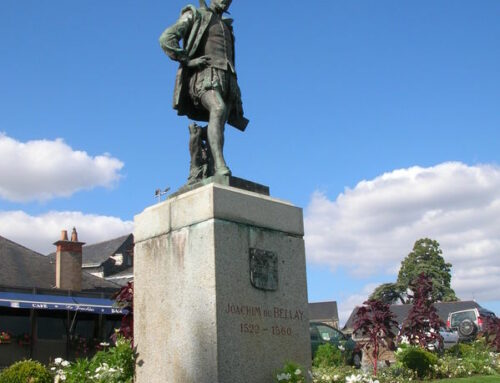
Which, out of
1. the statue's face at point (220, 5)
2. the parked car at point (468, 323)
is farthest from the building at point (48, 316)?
the statue's face at point (220, 5)

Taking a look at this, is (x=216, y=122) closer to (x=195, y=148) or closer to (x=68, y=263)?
(x=195, y=148)

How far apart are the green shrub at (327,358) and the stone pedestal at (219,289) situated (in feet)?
31.6

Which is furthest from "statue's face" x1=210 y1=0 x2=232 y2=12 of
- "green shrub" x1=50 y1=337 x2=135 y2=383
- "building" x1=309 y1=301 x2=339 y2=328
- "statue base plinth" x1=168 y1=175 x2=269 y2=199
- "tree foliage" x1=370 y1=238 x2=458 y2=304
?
"building" x1=309 y1=301 x2=339 y2=328

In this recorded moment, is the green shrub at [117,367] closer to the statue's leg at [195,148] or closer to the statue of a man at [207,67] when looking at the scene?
the statue's leg at [195,148]

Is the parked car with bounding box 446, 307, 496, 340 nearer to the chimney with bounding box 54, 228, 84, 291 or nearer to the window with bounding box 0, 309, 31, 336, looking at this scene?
the window with bounding box 0, 309, 31, 336

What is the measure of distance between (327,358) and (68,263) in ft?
55.3

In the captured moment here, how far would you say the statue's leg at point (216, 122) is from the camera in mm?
7338

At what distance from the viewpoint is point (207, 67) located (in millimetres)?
7621

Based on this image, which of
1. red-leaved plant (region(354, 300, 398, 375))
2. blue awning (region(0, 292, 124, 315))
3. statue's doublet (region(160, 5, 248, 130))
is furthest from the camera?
blue awning (region(0, 292, 124, 315))

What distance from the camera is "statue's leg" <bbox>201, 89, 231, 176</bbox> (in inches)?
289

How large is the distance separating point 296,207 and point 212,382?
2269 mm

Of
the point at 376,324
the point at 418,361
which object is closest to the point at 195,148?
the point at 418,361

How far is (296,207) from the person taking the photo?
24.8ft

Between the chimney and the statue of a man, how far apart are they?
23228 mm
